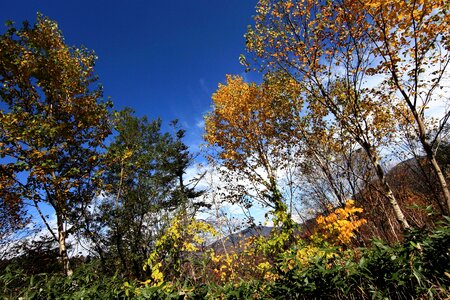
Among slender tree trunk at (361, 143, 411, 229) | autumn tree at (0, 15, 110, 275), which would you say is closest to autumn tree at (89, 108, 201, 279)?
autumn tree at (0, 15, 110, 275)

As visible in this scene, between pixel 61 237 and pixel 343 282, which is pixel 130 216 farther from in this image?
pixel 343 282

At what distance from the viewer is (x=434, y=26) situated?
5102mm

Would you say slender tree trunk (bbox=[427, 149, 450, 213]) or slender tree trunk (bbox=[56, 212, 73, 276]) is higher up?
slender tree trunk (bbox=[56, 212, 73, 276])

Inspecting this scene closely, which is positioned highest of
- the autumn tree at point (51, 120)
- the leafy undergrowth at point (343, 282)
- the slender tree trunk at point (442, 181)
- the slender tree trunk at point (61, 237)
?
the autumn tree at point (51, 120)

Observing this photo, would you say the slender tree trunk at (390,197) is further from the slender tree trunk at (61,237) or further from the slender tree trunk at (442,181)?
the slender tree trunk at (61,237)

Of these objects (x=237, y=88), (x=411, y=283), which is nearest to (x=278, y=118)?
(x=237, y=88)

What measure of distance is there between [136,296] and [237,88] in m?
10.8

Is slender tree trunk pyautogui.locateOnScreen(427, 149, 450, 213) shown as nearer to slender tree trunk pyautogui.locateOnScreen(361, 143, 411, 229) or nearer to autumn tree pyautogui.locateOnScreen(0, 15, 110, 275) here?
slender tree trunk pyautogui.locateOnScreen(361, 143, 411, 229)

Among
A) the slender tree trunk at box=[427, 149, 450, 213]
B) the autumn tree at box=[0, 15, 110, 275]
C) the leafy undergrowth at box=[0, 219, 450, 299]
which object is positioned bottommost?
the leafy undergrowth at box=[0, 219, 450, 299]

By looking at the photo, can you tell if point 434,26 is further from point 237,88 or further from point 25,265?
point 25,265

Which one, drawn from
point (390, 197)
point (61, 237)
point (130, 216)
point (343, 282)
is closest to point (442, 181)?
point (390, 197)

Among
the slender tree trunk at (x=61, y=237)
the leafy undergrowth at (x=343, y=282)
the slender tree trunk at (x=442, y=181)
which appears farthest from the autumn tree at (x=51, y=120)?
the slender tree trunk at (x=442, y=181)

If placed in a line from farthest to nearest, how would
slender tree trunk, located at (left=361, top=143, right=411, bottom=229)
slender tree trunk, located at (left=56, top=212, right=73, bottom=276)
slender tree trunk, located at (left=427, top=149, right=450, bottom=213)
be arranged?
slender tree trunk, located at (left=56, top=212, right=73, bottom=276) → slender tree trunk, located at (left=361, top=143, right=411, bottom=229) → slender tree trunk, located at (left=427, top=149, right=450, bottom=213)

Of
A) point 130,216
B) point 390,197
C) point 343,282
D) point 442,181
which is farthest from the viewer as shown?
point 130,216
